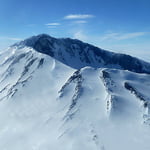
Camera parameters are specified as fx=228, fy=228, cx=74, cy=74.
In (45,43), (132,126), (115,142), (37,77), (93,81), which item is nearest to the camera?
(115,142)

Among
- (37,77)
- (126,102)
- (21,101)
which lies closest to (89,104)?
(126,102)

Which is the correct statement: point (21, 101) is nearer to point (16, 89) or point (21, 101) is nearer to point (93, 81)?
point (16, 89)

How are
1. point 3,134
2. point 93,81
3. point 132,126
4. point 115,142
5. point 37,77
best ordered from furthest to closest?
point 37,77 < point 93,81 < point 3,134 < point 132,126 < point 115,142

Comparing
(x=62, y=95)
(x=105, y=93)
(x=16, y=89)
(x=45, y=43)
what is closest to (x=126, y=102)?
(x=105, y=93)

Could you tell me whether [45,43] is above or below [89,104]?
above

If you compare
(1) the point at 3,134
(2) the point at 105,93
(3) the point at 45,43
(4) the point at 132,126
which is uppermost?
(3) the point at 45,43

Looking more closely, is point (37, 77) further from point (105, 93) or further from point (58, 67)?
point (105, 93)

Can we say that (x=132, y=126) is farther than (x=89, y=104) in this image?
No
